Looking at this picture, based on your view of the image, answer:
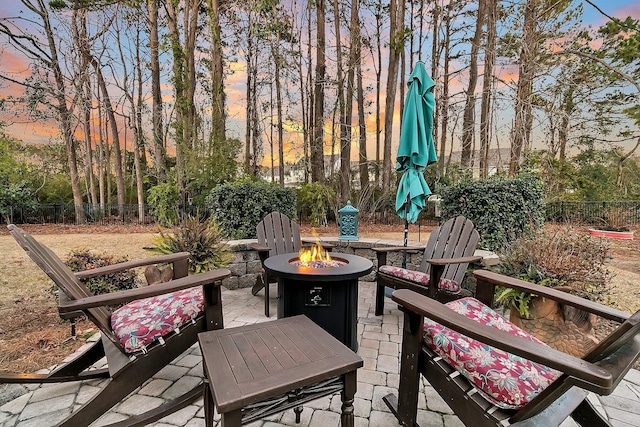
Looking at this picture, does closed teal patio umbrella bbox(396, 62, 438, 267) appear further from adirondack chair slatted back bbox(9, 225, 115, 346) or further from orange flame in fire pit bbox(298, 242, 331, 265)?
adirondack chair slatted back bbox(9, 225, 115, 346)

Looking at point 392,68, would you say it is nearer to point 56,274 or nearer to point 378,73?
point 378,73

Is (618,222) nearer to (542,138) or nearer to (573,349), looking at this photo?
(542,138)

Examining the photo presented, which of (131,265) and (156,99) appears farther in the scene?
(156,99)

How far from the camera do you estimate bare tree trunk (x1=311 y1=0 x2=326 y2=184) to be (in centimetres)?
873

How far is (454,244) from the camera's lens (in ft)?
8.91

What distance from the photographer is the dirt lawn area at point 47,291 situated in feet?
7.27

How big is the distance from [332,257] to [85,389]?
6.02 ft

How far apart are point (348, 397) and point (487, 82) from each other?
6965 mm

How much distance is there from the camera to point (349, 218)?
13.4 ft

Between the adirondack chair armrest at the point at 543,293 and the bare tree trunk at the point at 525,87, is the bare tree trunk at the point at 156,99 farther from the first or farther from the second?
the adirondack chair armrest at the point at 543,293

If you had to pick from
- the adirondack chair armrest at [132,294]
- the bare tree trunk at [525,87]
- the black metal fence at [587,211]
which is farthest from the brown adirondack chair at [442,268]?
the black metal fence at [587,211]

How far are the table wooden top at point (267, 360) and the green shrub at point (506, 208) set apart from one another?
3.40 metres

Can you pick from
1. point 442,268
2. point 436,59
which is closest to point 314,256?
point 442,268

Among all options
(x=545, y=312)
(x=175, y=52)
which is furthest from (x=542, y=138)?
(x=175, y=52)
